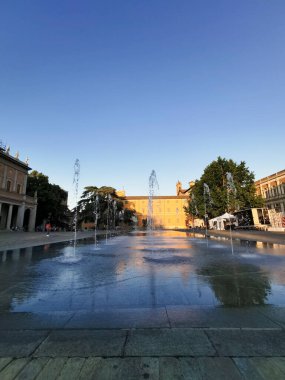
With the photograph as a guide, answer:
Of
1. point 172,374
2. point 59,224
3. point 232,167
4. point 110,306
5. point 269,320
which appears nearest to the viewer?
point 172,374

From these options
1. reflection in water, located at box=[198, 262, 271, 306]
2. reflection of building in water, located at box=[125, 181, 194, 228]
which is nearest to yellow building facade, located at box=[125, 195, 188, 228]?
reflection of building in water, located at box=[125, 181, 194, 228]

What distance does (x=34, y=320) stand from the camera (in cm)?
354

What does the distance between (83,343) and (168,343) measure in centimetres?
98

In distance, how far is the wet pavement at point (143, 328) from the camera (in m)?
2.31

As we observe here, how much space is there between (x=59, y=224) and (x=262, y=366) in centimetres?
6478

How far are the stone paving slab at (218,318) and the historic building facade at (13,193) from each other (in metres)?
44.4

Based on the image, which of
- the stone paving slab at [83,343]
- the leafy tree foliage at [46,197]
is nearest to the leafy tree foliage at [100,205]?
the leafy tree foliage at [46,197]

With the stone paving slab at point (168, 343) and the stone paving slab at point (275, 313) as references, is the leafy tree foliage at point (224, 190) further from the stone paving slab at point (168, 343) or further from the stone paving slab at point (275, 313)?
the stone paving slab at point (168, 343)

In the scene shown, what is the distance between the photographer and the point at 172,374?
2191mm

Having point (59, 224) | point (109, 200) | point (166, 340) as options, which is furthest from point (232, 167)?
point (166, 340)

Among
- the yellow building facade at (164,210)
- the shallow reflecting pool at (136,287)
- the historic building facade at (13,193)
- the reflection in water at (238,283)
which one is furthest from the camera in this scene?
the yellow building facade at (164,210)

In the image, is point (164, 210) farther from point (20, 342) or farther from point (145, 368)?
point (145, 368)

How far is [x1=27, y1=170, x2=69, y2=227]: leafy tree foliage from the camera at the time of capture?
5600 centimetres

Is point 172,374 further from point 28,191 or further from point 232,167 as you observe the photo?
point 28,191
